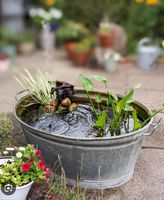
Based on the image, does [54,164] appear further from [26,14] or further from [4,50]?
[26,14]

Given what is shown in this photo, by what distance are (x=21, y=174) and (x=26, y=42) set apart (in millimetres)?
4358

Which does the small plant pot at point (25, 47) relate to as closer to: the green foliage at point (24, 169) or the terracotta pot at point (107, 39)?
the terracotta pot at point (107, 39)

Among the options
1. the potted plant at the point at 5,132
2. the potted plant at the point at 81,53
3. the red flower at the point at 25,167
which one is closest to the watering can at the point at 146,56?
the potted plant at the point at 81,53

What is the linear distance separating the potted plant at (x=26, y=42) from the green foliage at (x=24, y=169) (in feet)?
13.8

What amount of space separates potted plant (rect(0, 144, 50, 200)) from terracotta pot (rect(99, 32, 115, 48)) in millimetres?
3689

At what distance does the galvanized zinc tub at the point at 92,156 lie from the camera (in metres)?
2.54

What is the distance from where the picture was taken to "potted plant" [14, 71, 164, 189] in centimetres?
257

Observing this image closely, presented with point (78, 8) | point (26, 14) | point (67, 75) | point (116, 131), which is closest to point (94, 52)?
point (67, 75)

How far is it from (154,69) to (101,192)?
3.37 metres

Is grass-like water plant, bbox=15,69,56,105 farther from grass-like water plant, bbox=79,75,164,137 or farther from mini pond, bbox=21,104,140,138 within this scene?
grass-like water plant, bbox=79,75,164,137

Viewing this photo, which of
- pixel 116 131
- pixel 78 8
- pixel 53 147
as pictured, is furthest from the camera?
pixel 78 8

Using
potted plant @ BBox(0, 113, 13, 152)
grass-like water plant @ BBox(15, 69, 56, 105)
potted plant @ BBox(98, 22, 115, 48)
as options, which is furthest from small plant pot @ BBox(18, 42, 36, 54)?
potted plant @ BBox(0, 113, 13, 152)

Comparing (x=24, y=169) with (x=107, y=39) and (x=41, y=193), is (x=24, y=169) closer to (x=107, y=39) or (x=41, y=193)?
(x=41, y=193)

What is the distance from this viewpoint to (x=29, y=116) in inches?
127
